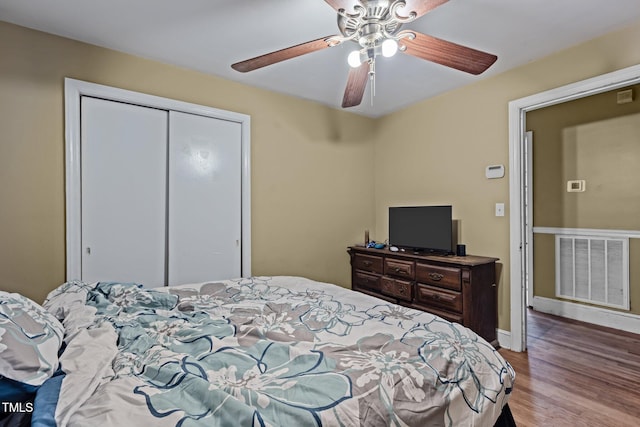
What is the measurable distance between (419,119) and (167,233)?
9.20ft

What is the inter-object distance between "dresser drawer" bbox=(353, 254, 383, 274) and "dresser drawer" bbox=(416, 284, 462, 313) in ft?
1.67

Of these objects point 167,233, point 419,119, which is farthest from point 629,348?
point 167,233

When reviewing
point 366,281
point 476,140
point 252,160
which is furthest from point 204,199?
Answer: point 476,140

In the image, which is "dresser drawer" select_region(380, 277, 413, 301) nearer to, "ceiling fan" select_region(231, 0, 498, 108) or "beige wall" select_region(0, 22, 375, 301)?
"beige wall" select_region(0, 22, 375, 301)

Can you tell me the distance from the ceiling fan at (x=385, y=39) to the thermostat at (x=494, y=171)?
1.29 meters

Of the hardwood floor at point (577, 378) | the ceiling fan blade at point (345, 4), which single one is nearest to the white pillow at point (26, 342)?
the ceiling fan blade at point (345, 4)

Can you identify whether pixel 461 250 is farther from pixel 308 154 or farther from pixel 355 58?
pixel 355 58

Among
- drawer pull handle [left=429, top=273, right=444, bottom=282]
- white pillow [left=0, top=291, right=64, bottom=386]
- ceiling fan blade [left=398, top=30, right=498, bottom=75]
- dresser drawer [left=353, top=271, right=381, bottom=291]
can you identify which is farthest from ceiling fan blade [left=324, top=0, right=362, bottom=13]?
dresser drawer [left=353, top=271, right=381, bottom=291]

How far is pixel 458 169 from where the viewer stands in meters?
3.27

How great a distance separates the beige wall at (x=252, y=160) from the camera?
85.3 inches

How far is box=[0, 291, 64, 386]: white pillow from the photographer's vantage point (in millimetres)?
830

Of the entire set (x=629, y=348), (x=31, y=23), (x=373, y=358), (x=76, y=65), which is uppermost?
(x=31, y=23)

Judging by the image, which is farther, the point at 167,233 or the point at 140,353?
the point at 167,233

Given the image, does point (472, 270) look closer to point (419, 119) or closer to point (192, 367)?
point (419, 119)
